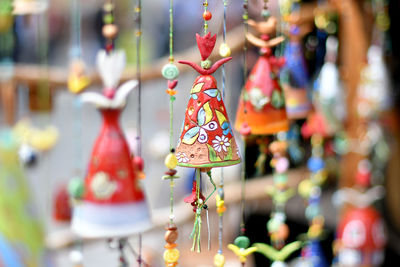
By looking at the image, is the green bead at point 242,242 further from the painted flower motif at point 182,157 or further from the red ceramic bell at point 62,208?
the red ceramic bell at point 62,208

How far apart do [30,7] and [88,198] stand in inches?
28.9

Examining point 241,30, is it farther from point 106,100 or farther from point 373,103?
point 106,100

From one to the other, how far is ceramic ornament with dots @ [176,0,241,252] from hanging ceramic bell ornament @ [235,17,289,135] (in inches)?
6.9

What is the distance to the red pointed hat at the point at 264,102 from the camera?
95 cm

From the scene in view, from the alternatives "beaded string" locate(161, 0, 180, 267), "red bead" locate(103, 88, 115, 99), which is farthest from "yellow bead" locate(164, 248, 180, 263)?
"red bead" locate(103, 88, 115, 99)

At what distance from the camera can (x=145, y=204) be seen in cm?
96

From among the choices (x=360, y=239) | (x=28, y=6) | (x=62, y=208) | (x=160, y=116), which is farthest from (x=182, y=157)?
(x=160, y=116)

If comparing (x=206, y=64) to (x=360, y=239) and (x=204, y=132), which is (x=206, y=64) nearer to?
(x=204, y=132)

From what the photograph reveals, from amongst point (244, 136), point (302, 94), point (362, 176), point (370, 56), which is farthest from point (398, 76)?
point (244, 136)

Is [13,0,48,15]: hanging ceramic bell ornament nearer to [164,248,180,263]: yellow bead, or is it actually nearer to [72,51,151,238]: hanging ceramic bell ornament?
[72,51,151,238]: hanging ceramic bell ornament

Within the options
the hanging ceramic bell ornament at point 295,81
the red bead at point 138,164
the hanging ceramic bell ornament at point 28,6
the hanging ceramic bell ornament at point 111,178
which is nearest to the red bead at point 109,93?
the hanging ceramic bell ornament at point 111,178

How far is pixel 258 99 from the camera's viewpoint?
966mm

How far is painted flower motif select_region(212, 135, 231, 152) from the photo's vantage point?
74 cm

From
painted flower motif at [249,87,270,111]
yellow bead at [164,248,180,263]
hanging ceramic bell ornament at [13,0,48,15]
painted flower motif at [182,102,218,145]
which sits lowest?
yellow bead at [164,248,180,263]
